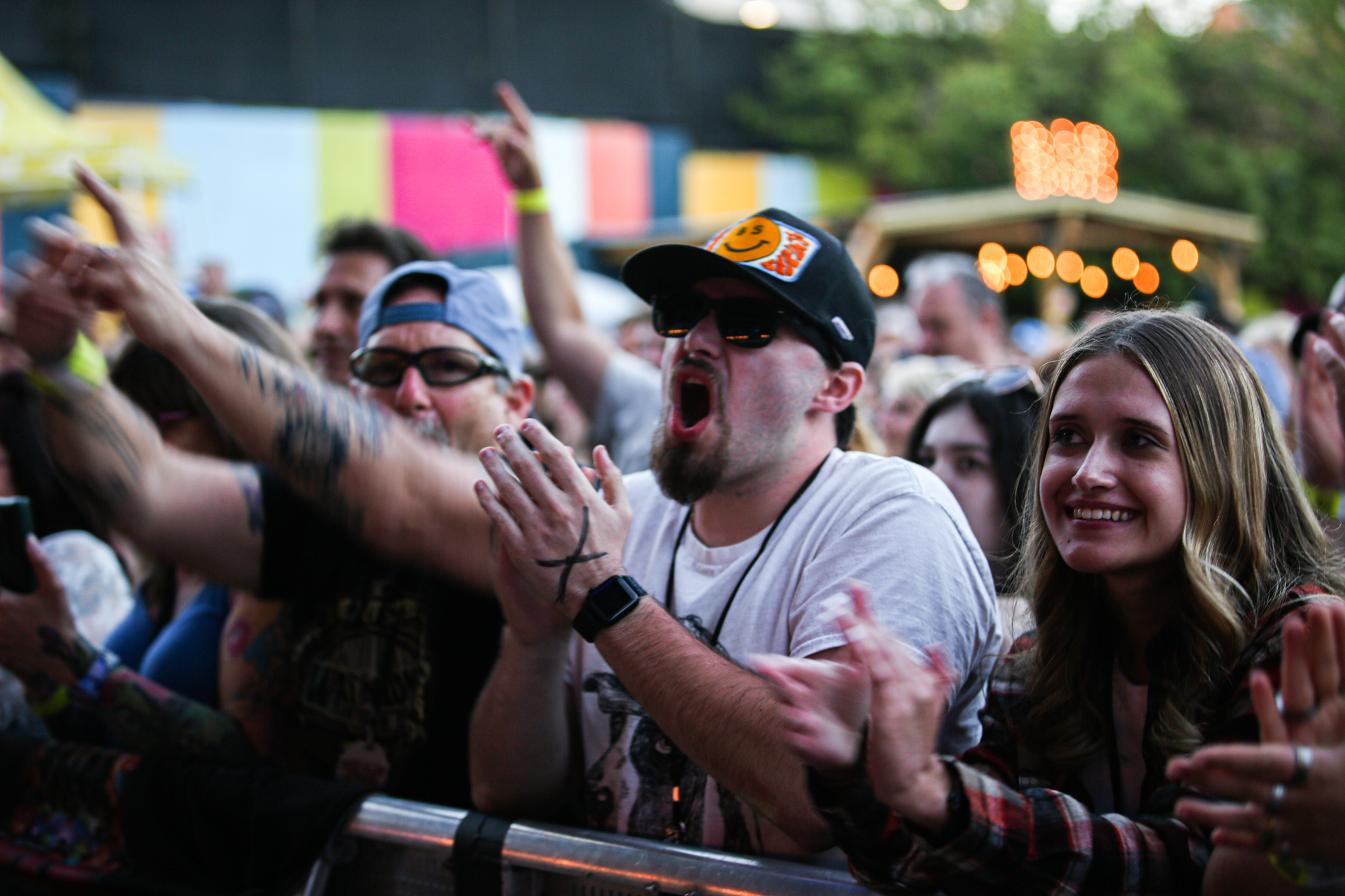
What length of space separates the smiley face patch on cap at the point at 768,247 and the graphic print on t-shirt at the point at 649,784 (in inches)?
28.2

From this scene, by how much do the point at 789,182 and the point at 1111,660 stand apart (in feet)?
74.1

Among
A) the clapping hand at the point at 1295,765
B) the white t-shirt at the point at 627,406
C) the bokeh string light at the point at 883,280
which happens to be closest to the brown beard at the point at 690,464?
the clapping hand at the point at 1295,765

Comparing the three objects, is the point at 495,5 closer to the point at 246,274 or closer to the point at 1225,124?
the point at 246,274

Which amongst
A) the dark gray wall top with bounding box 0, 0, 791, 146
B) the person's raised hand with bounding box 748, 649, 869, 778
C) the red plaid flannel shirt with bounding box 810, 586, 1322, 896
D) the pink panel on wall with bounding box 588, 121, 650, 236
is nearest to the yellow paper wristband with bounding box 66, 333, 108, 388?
the person's raised hand with bounding box 748, 649, 869, 778

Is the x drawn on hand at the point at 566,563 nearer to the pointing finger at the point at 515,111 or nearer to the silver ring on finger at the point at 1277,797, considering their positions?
the silver ring on finger at the point at 1277,797

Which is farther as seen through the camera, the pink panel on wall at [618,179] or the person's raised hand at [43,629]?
the pink panel on wall at [618,179]

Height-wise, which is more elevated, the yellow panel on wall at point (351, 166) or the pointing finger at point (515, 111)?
the yellow panel on wall at point (351, 166)

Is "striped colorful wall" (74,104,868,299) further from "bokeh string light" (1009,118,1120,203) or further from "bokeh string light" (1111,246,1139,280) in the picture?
"bokeh string light" (1111,246,1139,280)

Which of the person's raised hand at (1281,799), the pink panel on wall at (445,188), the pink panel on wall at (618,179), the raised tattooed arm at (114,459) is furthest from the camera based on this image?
the pink panel on wall at (618,179)

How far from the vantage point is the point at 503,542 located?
1.81 meters

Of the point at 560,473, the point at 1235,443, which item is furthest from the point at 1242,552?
the point at 560,473

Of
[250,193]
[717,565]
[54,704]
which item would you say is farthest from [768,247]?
[250,193]

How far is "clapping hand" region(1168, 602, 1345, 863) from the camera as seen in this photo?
1.18 m

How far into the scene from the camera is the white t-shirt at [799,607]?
1.76 meters
